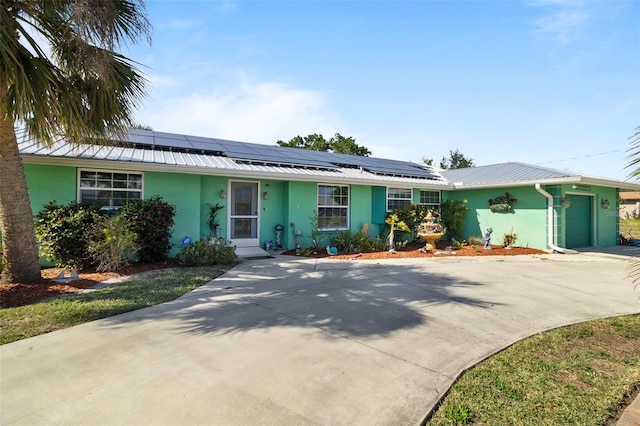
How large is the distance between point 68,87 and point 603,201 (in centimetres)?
1974

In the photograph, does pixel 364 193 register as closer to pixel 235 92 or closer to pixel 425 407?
pixel 235 92

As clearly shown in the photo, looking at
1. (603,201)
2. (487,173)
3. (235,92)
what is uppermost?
(235,92)

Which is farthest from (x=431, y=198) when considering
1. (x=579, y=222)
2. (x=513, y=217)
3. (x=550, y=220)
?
(x=579, y=222)

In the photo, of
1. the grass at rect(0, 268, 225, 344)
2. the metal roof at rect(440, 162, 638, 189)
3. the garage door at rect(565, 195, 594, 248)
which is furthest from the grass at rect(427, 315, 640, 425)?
the garage door at rect(565, 195, 594, 248)

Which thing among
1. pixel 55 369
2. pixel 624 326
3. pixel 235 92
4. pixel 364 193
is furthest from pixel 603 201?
pixel 55 369

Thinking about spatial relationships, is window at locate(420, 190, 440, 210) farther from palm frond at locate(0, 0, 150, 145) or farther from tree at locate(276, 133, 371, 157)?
tree at locate(276, 133, 371, 157)

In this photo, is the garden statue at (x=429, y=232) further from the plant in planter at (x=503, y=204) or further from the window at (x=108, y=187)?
the window at (x=108, y=187)

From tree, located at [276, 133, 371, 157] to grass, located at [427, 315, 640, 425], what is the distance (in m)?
33.6

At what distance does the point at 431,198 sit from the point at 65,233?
45.7ft

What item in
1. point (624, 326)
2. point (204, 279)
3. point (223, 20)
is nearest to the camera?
point (624, 326)

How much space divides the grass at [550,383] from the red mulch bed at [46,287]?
259 inches

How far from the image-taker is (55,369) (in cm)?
311

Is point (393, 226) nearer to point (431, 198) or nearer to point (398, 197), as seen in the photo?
point (398, 197)

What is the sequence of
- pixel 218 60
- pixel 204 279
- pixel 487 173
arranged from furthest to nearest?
pixel 487 173
pixel 218 60
pixel 204 279
